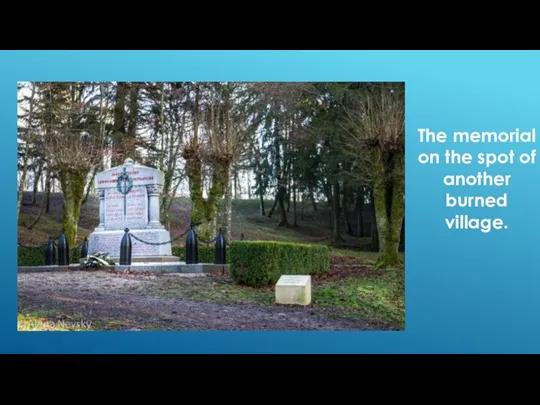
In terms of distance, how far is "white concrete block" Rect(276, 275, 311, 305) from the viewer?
32.0 feet

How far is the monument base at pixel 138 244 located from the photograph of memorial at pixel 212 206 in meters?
0.03

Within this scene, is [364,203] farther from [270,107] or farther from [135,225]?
[135,225]

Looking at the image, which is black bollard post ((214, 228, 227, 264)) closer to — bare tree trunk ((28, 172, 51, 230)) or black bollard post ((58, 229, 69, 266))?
black bollard post ((58, 229, 69, 266))

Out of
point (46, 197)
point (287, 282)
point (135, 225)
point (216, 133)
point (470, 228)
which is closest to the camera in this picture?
point (470, 228)

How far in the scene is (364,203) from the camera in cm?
2041

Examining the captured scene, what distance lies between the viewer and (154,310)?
361 inches

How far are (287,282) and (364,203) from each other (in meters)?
11.0

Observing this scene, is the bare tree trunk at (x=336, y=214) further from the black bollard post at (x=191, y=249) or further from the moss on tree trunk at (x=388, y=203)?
the black bollard post at (x=191, y=249)

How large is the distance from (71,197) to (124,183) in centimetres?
183

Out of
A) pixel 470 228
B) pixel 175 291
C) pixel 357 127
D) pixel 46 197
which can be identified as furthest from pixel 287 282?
pixel 46 197

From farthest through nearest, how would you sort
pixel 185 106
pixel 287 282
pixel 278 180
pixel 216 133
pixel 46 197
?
1. pixel 278 180
2. pixel 46 197
3. pixel 185 106
4. pixel 216 133
5. pixel 287 282

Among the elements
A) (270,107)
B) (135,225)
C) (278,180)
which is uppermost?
(270,107)

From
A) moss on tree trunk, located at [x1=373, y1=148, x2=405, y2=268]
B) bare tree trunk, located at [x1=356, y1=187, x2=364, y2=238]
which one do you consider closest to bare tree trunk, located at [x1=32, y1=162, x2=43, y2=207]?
bare tree trunk, located at [x1=356, y1=187, x2=364, y2=238]

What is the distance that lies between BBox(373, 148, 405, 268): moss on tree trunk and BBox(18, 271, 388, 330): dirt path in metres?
3.96
